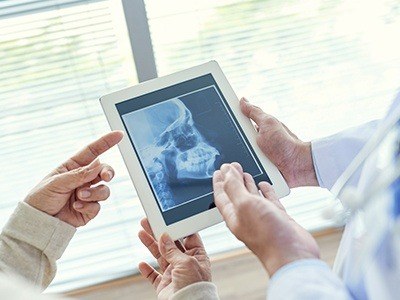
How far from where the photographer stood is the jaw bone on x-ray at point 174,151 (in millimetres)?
1086

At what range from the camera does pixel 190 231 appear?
1047mm

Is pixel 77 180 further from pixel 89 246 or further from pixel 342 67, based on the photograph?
pixel 342 67

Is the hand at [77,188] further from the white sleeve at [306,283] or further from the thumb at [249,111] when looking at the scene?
the white sleeve at [306,283]

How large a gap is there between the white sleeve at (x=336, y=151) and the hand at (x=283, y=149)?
0.02 m

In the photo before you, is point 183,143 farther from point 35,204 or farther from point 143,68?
point 143,68

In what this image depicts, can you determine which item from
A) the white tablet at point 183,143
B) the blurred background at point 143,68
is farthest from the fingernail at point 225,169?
the blurred background at point 143,68

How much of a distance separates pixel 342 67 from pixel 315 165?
898mm

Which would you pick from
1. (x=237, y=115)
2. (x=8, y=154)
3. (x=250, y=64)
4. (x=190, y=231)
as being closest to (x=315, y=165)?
(x=237, y=115)

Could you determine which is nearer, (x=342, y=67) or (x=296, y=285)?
(x=296, y=285)

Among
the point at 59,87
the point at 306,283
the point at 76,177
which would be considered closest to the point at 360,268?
the point at 306,283

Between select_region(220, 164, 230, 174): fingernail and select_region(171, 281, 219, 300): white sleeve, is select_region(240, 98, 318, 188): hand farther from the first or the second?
select_region(171, 281, 219, 300): white sleeve

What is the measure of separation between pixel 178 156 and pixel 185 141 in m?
0.04

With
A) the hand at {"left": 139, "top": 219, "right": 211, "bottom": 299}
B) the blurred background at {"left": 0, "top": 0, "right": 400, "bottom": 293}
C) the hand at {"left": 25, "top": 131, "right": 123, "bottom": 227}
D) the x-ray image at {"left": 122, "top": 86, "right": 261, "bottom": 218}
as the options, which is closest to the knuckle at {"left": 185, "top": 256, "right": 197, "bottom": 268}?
the hand at {"left": 139, "top": 219, "right": 211, "bottom": 299}

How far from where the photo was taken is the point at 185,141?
114 cm
